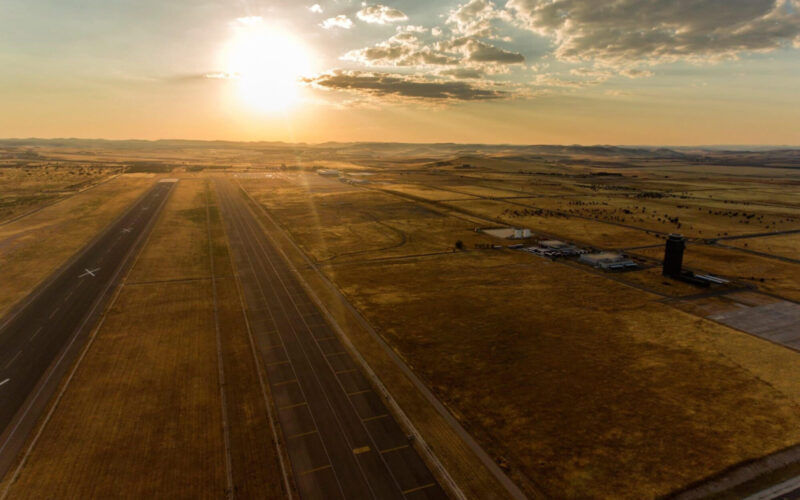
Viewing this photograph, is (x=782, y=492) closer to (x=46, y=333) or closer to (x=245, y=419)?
(x=245, y=419)

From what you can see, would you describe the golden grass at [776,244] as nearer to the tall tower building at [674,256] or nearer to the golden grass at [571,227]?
the golden grass at [571,227]

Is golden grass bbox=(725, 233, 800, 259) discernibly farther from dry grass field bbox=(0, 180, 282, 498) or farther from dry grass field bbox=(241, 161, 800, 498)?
dry grass field bbox=(0, 180, 282, 498)

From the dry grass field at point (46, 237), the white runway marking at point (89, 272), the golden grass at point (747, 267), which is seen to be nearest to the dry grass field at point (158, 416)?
the white runway marking at point (89, 272)

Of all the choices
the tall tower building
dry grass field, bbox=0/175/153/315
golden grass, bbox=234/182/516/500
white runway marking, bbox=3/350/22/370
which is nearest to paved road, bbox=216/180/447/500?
golden grass, bbox=234/182/516/500

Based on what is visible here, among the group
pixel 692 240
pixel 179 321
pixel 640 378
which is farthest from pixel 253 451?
pixel 692 240

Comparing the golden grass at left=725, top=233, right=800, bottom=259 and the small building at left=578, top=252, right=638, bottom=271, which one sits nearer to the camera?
the small building at left=578, top=252, right=638, bottom=271

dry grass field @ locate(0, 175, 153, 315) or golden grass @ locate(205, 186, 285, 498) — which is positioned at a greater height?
dry grass field @ locate(0, 175, 153, 315)

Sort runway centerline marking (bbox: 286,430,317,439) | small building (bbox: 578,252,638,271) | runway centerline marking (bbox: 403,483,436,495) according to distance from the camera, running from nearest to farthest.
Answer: runway centerline marking (bbox: 403,483,436,495) → runway centerline marking (bbox: 286,430,317,439) → small building (bbox: 578,252,638,271)

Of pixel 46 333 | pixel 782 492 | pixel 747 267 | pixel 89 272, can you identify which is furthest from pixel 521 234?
pixel 46 333
